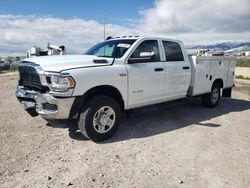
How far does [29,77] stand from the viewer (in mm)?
4938

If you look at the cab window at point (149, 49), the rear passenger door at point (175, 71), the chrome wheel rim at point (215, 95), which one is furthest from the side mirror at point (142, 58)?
the chrome wheel rim at point (215, 95)

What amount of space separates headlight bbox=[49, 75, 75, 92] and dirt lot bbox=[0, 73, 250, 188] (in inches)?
41.3

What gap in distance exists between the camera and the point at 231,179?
11.9 ft

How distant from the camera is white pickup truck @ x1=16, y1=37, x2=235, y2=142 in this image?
14.7 ft

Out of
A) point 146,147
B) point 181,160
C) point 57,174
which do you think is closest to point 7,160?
point 57,174

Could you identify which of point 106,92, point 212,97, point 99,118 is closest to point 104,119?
point 99,118

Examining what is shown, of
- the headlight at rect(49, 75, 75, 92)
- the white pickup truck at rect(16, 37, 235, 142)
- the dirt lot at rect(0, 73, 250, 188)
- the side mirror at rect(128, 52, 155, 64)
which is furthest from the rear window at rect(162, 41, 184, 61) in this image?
the headlight at rect(49, 75, 75, 92)

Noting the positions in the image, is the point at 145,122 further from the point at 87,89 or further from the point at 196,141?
the point at 87,89

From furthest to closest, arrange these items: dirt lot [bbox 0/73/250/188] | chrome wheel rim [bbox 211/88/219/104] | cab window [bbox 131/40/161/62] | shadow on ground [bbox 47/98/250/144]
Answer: chrome wheel rim [bbox 211/88/219/104]
cab window [bbox 131/40/161/62]
shadow on ground [bbox 47/98/250/144]
dirt lot [bbox 0/73/250/188]

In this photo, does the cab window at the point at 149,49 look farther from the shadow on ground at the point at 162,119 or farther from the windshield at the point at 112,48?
the shadow on ground at the point at 162,119

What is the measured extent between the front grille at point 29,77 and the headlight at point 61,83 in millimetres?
371

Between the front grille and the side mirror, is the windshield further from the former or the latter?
the front grille

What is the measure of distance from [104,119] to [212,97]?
447cm

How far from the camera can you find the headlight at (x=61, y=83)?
4.35 meters
